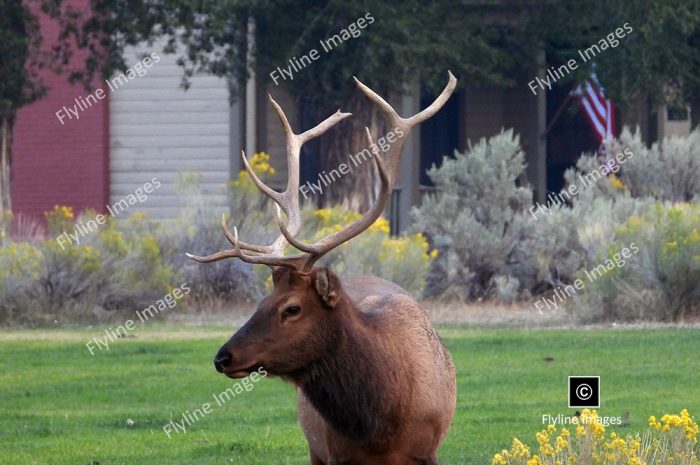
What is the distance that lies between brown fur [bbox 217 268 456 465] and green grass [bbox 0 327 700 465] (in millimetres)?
1686

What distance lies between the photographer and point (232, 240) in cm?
699

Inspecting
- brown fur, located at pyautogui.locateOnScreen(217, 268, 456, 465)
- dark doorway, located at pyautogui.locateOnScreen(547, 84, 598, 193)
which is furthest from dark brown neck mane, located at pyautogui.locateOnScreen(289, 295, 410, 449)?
dark doorway, located at pyautogui.locateOnScreen(547, 84, 598, 193)

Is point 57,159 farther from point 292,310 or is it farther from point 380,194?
point 292,310

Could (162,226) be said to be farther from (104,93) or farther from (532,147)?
(532,147)

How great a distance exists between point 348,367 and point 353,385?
0.27ft

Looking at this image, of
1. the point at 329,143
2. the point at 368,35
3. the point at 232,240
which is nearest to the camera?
the point at 232,240

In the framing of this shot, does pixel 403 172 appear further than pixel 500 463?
Yes

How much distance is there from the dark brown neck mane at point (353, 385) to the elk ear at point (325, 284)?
8 centimetres

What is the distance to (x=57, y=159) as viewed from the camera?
948 inches

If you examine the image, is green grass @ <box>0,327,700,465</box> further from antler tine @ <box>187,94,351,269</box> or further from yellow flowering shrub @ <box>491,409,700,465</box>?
antler tine @ <box>187,94,351,269</box>

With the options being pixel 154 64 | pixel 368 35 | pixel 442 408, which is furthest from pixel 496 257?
pixel 442 408

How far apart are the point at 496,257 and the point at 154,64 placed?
7509 mm

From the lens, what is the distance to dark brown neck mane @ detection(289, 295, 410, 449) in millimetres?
6789

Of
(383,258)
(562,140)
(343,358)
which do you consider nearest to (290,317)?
(343,358)
